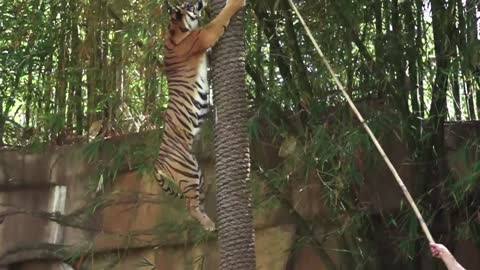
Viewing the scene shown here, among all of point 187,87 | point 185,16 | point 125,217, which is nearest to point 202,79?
point 187,87

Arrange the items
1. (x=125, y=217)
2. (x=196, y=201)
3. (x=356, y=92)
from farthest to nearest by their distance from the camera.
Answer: (x=125, y=217) < (x=356, y=92) < (x=196, y=201)

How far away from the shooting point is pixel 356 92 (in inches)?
117

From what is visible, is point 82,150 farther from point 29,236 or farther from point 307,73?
point 307,73

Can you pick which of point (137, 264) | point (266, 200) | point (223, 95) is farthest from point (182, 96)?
point (137, 264)

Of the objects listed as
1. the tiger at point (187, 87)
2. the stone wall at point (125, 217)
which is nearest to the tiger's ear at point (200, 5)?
the tiger at point (187, 87)

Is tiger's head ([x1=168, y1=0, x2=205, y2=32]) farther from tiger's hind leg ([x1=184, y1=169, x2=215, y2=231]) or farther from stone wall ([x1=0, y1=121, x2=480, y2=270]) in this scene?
stone wall ([x1=0, y1=121, x2=480, y2=270])

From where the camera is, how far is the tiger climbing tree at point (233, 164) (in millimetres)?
2066

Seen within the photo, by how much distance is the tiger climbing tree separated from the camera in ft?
6.78

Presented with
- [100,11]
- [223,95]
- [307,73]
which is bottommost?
[223,95]

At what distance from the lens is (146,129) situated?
3.29m

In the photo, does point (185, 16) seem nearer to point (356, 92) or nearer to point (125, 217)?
point (356, 92)

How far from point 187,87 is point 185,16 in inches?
7.6

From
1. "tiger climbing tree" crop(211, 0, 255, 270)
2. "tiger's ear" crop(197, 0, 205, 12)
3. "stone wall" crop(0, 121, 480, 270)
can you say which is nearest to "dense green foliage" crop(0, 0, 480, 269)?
"stone wall" crop(0, 121, 480, 270)

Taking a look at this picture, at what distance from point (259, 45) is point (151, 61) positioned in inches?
15.6
